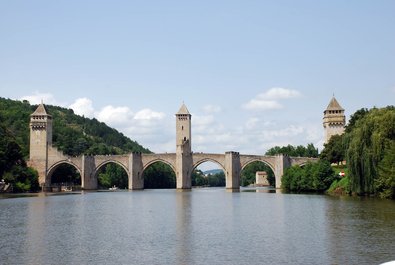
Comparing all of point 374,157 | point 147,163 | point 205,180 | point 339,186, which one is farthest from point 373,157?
point 205,180

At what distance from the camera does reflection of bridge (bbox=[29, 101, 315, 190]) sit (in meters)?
83.0

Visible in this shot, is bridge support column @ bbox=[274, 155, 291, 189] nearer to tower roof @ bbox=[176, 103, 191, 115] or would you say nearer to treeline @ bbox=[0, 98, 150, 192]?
tower roof @ bbox=[176, 103, 191, 115]

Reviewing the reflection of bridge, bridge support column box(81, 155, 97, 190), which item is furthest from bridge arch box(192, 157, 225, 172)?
bridge support column box(81, 155, 97, 190)

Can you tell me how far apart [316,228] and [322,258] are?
7352 millimetres

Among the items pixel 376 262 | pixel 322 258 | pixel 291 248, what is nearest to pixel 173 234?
pixel 291 248

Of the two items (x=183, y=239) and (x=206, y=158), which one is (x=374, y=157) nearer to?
(x=183, y=239)

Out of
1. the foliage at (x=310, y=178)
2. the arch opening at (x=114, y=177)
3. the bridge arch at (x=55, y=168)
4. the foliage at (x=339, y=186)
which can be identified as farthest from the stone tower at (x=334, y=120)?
the bridge arch at (x=55, y=168)

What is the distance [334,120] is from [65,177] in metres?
41.4

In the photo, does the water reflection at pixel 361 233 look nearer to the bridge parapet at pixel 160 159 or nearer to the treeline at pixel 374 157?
the treeline at pixel 374 157

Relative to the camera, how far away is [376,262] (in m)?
16.4

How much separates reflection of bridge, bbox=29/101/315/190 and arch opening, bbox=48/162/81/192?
1.13m

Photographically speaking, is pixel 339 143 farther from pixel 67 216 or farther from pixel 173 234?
pixel 173 234

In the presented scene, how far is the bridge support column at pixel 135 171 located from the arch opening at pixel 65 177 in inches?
345

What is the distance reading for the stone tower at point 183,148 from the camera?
8319cm
